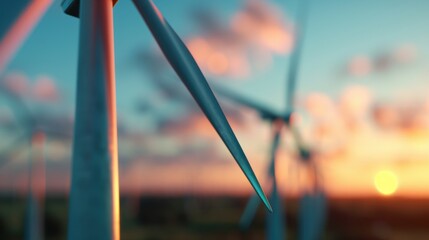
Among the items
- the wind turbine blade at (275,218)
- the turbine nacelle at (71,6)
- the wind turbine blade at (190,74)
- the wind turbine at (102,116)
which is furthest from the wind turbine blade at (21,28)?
the wind turbine blade at (275,218)

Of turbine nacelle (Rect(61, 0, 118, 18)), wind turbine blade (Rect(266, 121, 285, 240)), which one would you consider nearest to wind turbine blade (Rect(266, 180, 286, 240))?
wind turbine blade (Rect(266, 121, 285, 240))

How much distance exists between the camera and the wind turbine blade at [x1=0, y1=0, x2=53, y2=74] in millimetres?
10609

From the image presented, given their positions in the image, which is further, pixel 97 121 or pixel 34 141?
pixel 34 141

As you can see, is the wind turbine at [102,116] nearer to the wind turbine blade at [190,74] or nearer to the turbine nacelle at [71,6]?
the wind turbine blade at [190,74]

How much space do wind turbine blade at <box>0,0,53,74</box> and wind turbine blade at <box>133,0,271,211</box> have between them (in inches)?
105

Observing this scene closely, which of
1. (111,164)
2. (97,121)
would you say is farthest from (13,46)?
(111,164)

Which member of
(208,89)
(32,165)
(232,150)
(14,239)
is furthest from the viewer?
(14,239)

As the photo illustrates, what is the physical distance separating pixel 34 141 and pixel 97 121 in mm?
35144

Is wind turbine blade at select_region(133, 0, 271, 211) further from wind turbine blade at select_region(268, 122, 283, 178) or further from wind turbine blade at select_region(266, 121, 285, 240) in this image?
wind turbine blade at select_region(268, 122, 283, 178)

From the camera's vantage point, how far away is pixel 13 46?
11008 millimetres

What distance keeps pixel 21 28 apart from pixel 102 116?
10.5ft

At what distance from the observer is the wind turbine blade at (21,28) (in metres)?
10.6

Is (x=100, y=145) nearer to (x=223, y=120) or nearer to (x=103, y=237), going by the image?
(x=103, y=237)

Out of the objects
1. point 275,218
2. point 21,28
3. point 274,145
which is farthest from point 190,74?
point 274,145
